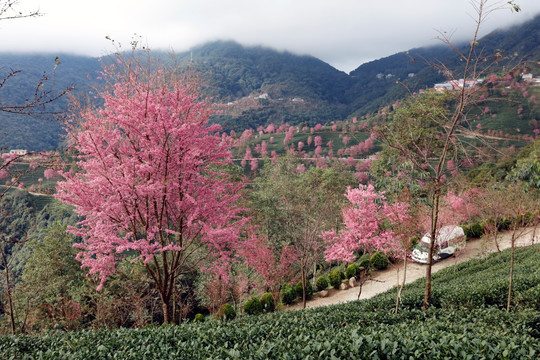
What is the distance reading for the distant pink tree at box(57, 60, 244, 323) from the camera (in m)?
6.50

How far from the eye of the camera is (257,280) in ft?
56.7

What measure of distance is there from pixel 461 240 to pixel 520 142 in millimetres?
49916

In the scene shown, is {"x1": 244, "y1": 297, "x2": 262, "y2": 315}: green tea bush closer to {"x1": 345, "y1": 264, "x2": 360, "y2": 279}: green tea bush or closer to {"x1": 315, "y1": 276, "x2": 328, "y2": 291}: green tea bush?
{"x1": 315, "y1": 276, "x2": 328, "y2": 291}: green tea bush

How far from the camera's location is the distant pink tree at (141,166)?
21.3 ft

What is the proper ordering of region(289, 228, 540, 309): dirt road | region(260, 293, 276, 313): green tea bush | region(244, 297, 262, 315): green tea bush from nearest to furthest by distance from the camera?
region(244, 297, 262, 315): green tea bush → region(260, 293, 276, 313): green tea bush → region(289, 228, 540, 309): dirt road

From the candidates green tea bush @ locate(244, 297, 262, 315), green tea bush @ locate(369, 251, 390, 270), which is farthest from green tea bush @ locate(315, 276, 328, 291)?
green tea bush @ locate(244, 297, 262, 315)

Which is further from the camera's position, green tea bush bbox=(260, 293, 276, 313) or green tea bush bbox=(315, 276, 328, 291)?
green tea bush bbox=(315, 276, 328, 291)

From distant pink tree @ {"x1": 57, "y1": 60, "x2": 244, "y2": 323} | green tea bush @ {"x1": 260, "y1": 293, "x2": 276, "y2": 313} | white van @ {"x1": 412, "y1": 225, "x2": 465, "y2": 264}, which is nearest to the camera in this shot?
distant pink tree @ {"x1": 57, "y1": 60, "x2": 244, "y2": 323}

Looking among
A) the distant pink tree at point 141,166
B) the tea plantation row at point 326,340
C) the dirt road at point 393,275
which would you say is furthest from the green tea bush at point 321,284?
the distant pink tree at point 141,166

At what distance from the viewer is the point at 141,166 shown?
20.6 ft

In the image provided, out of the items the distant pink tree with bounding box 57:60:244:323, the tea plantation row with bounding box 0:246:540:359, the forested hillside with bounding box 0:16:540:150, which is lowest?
the tea plantation row with bounding box 0:246:540:359

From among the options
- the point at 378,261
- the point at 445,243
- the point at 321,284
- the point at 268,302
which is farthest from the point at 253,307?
the point at 445,243

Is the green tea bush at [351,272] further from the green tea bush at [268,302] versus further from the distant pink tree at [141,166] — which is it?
the distant pink tree at [141,166]

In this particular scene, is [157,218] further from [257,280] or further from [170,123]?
[257,280]
